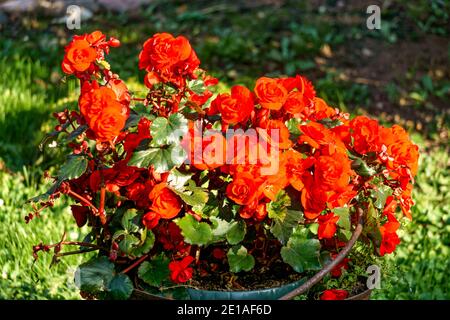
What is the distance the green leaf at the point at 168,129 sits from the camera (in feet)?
5.89

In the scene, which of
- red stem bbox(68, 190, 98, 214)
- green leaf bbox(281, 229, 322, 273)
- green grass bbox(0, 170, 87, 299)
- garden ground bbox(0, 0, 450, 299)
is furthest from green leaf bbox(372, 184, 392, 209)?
green grass bbox(0, 170, 87, 299)

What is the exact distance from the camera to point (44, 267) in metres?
2.76

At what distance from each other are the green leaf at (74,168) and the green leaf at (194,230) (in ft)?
0.95

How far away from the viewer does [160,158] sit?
1808 millimetres

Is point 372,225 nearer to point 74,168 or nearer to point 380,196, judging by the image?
point 380,196

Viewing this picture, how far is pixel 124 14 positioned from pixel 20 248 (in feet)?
9.33

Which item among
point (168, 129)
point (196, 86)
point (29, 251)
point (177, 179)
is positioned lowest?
point (29, 251)

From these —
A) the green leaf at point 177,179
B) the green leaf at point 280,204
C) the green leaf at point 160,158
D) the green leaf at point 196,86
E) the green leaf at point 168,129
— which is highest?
the green leaf at point 196,86

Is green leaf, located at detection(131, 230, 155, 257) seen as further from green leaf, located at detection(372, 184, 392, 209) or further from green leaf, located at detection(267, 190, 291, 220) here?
green leaf, located at detection(372, 184, 392, 209)

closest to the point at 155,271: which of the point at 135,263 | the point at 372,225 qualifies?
the point at 135,263

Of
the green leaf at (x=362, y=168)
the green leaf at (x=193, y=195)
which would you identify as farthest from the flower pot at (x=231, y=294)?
the green leaf at (x=362, y=168)

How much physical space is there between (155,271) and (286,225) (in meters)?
0.37

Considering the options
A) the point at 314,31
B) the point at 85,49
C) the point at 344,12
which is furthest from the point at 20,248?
the point at 344,12

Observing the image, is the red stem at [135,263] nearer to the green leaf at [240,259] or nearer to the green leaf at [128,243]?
the green leaf at [128,243]
